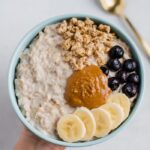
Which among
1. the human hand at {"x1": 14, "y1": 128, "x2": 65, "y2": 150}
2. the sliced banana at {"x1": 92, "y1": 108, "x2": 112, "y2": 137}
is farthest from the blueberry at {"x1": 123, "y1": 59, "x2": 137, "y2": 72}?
the human hand at {"x1": 14, "y1": 128, "x2": 65, "y2": 150}

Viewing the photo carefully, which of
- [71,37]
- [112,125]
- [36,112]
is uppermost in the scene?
[71,37]

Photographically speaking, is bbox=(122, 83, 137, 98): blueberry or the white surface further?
the white surface

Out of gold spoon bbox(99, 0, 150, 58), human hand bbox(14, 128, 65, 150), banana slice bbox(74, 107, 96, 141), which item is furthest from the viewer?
gold spoon bbox(99, 0, 150, 58)

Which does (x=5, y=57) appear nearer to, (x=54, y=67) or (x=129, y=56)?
(x=54, y=67)

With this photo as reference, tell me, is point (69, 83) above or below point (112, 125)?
above

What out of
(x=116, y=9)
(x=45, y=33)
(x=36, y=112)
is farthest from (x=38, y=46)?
(x=116, y=9)

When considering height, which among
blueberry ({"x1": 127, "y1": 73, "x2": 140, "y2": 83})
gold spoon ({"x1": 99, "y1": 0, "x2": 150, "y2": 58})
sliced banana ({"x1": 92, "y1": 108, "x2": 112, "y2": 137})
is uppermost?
gold spoon ({"x1": 99, "y1": 0, "x2": 150, "y2": 58})

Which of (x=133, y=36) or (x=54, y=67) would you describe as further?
(x=133, y=36)

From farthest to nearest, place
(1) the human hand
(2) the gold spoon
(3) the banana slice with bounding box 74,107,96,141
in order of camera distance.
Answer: (2) the gold spoon, (1) the human hand, (3) the banana slice with bounding box 74,107,96,141

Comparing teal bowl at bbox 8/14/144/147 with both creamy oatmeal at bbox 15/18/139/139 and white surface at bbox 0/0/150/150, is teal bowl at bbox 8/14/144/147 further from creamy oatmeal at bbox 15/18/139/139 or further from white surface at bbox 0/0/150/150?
white surface at bbox 0/0/150/150
